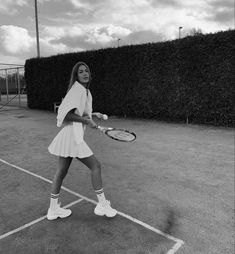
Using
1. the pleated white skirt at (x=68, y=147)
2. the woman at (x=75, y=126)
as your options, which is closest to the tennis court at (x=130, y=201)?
the woman at (x=75, y=126)

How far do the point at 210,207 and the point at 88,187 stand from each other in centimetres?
197

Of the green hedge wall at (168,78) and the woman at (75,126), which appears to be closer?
the woman at (75,126)

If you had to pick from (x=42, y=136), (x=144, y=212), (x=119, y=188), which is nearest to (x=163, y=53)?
(x=42, y=136)

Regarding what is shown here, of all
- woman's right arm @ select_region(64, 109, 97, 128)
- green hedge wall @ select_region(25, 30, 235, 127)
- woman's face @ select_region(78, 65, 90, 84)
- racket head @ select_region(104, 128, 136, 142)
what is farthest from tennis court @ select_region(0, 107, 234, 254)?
green hedge wall @ select_region(25, 30, 235, 127)

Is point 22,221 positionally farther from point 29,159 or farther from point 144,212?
point 29,159

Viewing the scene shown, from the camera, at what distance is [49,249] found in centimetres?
307

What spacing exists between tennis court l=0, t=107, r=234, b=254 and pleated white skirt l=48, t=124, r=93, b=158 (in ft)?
A: 3.01

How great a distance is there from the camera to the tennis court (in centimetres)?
319

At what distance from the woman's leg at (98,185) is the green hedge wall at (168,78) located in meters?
8.61

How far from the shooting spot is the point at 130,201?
14.0 feet

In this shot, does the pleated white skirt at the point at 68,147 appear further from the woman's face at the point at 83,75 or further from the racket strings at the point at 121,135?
the woman's face at the point at 83,75

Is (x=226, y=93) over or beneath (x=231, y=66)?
beneath

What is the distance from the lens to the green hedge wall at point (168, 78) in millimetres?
10953

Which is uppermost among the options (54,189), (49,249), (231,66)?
(231,66)
